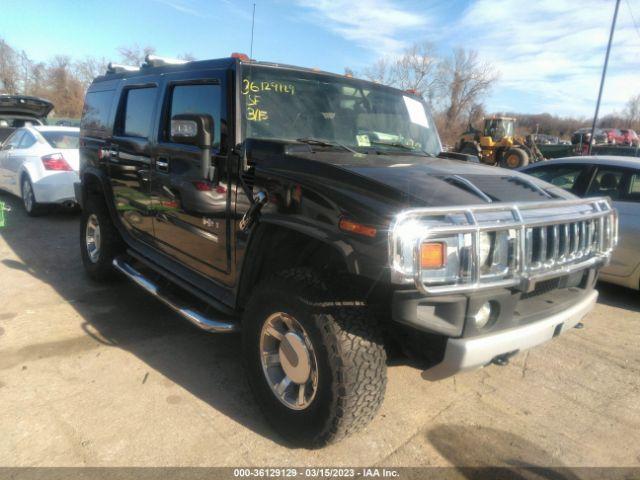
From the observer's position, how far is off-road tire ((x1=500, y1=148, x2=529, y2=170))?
21195 millimetres

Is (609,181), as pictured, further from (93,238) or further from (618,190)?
(93,238)

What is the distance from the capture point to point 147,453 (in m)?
2.54

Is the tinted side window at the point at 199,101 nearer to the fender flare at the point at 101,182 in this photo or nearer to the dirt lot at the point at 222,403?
the fender flare at the point at 101,182

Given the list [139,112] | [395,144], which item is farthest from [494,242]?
[139,112]

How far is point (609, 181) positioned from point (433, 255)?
437 centimetres

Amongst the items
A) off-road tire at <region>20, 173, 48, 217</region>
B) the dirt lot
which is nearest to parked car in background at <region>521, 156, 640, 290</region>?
the dirt lot

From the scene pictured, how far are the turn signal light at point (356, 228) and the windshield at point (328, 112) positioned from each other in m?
1.06

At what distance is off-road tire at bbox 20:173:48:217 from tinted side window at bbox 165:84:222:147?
5496 mm

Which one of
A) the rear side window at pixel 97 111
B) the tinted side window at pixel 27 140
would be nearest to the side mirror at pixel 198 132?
the rear side window at pixel 97 111

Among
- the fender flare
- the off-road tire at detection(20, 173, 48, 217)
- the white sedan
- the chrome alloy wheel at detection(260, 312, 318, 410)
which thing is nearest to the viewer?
the chrome alloy wheel at detection(260, 312, 318, 410)

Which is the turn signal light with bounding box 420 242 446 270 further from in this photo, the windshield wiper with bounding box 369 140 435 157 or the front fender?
the windshield wiper with bounding box 369 140 435 157

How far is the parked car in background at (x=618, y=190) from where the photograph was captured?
16.5 ft

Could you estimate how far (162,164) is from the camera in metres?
3.71

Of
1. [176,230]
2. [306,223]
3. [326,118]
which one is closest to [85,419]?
[176,230]
